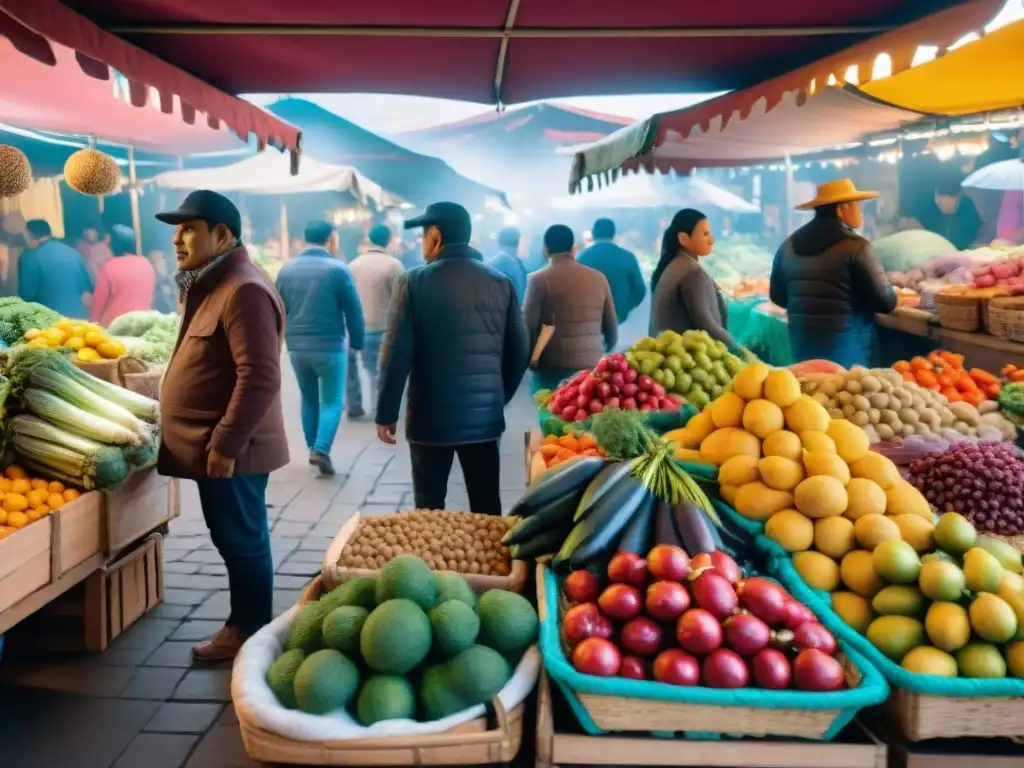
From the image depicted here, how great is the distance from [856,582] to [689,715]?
0.71 metres

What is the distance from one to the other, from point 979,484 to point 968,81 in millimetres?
4295

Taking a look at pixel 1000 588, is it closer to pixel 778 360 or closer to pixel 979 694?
pixel 979 694

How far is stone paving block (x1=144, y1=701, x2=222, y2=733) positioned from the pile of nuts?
0.93m

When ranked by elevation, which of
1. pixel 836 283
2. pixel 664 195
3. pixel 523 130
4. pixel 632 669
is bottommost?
pixel 632 669

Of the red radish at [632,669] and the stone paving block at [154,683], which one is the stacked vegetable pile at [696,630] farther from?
the stone paving block at [154,683]

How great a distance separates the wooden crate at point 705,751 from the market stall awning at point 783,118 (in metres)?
2.56

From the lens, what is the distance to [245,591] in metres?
3.75

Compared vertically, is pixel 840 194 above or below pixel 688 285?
above

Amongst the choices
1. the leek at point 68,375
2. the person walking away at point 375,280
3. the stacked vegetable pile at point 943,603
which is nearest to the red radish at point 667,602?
the stacked vegetable pile at point 943,603

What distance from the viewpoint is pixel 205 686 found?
3531 millimetres

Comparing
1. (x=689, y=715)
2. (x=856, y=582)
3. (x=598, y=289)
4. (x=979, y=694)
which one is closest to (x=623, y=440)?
(x=856, y=582)

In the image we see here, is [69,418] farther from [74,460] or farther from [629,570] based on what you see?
[629,570]

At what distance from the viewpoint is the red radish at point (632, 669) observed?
6.42ft

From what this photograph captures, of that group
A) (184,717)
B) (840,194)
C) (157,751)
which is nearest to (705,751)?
(157,751)
